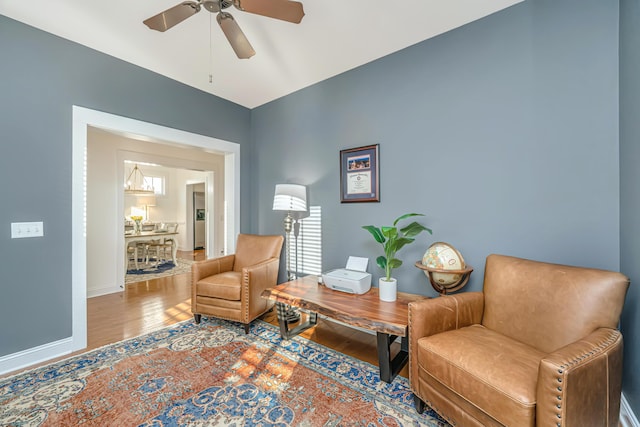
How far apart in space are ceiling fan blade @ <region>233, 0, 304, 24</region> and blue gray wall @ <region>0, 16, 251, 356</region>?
1.83 metres

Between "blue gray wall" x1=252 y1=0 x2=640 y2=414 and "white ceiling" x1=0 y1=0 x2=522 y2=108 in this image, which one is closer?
"blue gray wall" x1=252 y1=0 x2=640 y2=414

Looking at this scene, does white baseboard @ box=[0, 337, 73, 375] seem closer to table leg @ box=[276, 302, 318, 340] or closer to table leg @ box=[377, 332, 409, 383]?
table leg @ box=[276, 302, 318, 340]

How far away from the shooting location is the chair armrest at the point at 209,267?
8.95 ft

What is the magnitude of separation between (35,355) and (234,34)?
9.60 feet

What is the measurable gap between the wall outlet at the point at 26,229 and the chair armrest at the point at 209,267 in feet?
3.99

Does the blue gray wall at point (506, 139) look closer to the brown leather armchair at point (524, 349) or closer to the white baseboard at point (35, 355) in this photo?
the brown leather armchair at point (524, 349)

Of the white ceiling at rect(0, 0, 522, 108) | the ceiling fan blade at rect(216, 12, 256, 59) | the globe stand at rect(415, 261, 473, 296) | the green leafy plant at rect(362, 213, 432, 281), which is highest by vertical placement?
the white ceiling at rect(0, 0, 522, 108)

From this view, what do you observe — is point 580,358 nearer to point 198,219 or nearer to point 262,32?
point 262,32

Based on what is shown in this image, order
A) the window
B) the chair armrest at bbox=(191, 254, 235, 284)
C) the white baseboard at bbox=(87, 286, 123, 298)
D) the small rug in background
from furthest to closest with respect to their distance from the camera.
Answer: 1. the small rug in background
2. the white baseboard at bbox=(87, 286, 123, 298)
3. the window
4. the chair armrest at bbox=(191, 254, 235, 284)

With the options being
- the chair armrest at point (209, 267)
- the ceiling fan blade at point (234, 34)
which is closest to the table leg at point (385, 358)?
the chair armrest at point (209, 267)

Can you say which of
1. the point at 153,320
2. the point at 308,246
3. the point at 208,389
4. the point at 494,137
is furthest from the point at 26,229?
the point at 494,137

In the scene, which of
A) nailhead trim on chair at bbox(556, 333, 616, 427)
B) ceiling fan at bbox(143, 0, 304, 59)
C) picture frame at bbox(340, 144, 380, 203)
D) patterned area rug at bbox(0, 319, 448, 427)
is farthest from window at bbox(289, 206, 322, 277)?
nailhead trim on chair at bbox(556, 333, 616, 427)

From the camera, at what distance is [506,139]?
1913mm

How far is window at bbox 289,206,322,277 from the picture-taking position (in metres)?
2.99
